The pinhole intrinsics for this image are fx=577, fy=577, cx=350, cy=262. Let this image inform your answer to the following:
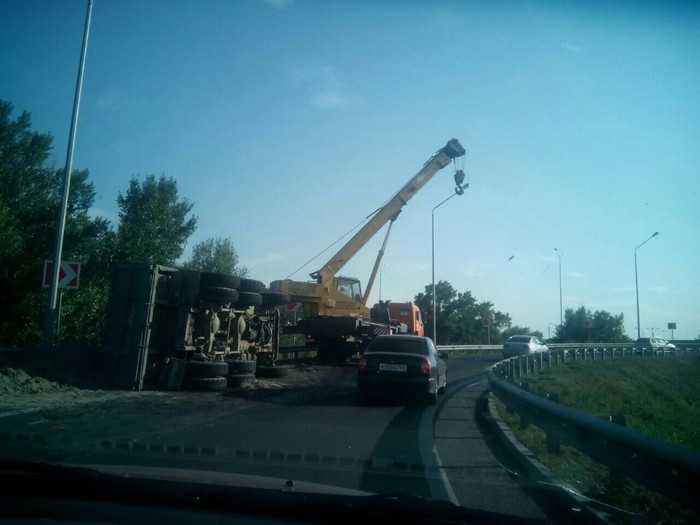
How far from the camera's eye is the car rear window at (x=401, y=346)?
43.7 feet

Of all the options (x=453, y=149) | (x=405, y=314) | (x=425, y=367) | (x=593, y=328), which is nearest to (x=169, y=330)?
(x=425, y=367)

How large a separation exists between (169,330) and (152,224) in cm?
1820

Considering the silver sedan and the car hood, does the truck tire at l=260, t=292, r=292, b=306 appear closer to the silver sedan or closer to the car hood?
the car hood

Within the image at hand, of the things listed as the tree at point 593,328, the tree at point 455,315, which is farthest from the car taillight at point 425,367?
the tree at point 593,328

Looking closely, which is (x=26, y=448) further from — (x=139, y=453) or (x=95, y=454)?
(x=139, y=453)

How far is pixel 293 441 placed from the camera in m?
8.04

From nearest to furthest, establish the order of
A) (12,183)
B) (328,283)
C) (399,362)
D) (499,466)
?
(499,466) < (399,362) < (328,283) < (12,183)

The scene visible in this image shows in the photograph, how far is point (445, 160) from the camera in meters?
26.0

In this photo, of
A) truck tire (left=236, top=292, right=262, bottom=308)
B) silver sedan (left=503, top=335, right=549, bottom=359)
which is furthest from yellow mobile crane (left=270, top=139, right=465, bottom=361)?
silver sedan (left=503, top=335, right=549, bottom=359)

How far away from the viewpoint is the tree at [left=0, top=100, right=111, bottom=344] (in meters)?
21.4

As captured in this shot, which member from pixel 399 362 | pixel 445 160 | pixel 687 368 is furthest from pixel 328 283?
pixel 687 368

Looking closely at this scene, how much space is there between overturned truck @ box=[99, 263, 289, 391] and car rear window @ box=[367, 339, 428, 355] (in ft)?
Answer: 11.4

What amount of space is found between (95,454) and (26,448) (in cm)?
72

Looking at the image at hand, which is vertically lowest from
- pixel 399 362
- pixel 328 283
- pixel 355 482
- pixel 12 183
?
pixel 355 482
